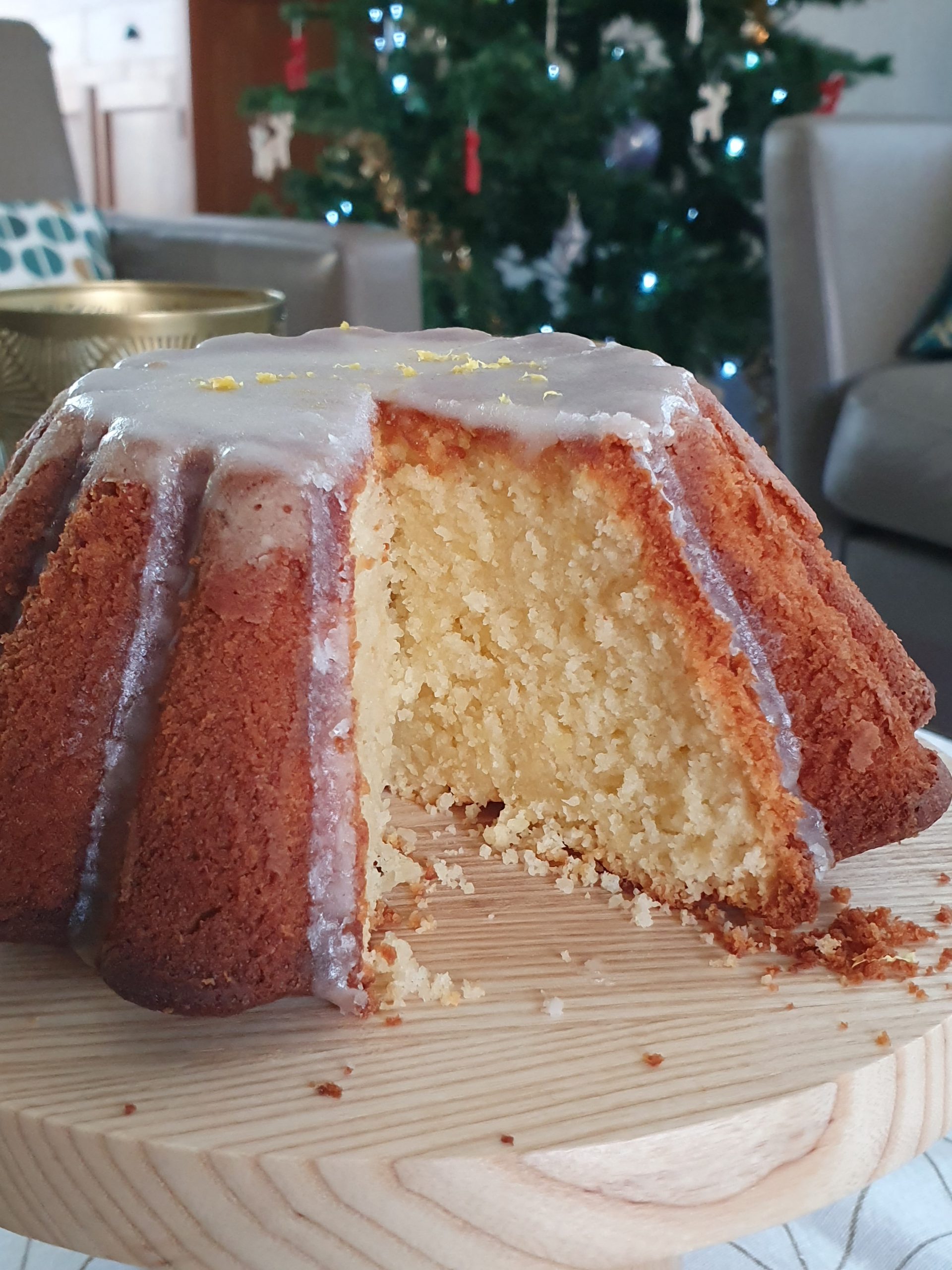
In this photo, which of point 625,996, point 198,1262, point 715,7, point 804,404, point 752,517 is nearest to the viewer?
point 198,1262

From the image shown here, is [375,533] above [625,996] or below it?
above

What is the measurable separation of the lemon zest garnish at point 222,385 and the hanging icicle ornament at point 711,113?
2271 mm

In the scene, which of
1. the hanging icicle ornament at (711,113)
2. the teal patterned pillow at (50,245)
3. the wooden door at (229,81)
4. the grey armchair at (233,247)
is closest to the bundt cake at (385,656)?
the grey armchair at (233,247)

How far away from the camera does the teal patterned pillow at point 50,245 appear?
2.49 meters

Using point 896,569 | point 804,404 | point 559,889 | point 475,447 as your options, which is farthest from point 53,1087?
point 804,404

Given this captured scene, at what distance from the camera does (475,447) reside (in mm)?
936

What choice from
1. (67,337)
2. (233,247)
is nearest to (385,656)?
(67,337)

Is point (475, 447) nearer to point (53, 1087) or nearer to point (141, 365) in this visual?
point (141, 365)

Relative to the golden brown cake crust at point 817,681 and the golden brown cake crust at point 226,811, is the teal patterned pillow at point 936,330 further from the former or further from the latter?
the golden brown cake crust at point 226,811

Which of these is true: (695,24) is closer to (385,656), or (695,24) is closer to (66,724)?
(385,656)

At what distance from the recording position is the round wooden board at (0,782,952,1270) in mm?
606

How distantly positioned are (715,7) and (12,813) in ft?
9.22

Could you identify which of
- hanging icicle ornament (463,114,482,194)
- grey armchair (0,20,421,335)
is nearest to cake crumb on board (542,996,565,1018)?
grey armchair (0,20,421,335)

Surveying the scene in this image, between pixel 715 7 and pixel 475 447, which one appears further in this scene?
pixel 715 7
